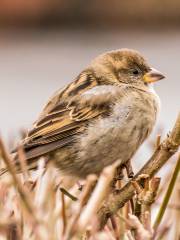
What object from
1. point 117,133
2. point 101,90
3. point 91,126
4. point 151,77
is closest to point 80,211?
point 117,133

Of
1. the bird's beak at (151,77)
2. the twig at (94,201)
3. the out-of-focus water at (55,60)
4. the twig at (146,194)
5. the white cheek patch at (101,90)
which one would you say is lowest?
the out-of-focus water at (55,60)

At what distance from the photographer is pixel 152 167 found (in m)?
2.38

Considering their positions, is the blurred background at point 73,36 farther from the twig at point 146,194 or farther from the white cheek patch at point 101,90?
the twig at point 146,194

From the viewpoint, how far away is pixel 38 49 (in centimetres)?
1191

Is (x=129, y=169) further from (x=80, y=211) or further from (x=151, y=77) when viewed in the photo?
(x=151, y=77)

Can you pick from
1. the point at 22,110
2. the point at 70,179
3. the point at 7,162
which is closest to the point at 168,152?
the point at 7,162

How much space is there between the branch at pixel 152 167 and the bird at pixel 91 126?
1.12 m

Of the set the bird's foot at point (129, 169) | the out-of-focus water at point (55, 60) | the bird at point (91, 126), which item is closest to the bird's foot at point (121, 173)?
the bird's foot at point (129, 169)

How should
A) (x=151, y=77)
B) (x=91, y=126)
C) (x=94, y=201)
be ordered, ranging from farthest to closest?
(x=151, y=77) → (x=91, y=126) → (x=94, y=201)

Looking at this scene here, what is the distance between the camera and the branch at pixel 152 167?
2.38 m

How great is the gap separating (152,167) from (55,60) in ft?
29.8

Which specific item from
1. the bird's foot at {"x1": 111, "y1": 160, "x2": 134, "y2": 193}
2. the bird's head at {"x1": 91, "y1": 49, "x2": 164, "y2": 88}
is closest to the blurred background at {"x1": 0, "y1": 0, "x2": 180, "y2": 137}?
the bird's head at {"x1": 91, "y1": 49, "x2": 164, "y2": 88}

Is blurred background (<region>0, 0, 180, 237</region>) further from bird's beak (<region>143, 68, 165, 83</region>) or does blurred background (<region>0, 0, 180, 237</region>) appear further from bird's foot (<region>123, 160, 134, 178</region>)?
bird's foot (<region>123, 160, 134, 178</region>)

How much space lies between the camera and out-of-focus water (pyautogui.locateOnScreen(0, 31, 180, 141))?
9.60m
